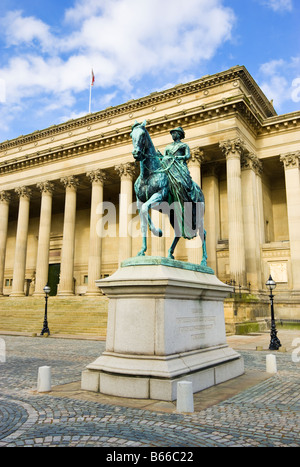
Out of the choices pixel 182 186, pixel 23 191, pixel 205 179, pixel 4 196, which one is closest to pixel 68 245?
pixel 23 191

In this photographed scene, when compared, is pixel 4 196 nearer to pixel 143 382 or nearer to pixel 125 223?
pixel 125 223

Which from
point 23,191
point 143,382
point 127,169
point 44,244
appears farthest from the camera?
point 23,191

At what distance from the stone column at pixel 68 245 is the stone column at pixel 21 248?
5714 millimetres

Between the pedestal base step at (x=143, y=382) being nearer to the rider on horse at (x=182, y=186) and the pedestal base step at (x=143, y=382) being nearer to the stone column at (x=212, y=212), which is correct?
the rider on horse at (x=182, y=186)

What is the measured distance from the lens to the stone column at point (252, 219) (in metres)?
29.9

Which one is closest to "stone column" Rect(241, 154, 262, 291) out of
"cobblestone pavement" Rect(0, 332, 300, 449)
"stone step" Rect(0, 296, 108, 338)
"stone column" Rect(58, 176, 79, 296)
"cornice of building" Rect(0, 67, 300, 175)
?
"cornice of building" Rect(0, 67, 300, 175)

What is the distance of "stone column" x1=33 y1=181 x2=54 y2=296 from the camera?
37.2m

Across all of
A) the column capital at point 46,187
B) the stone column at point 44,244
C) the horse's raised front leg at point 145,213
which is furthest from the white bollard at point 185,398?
the column capital at point 46,187

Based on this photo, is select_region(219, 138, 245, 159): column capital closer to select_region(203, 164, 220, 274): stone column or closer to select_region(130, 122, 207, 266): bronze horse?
select_region(203, 164, 220, 274): stone column

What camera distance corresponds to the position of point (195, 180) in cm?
2986

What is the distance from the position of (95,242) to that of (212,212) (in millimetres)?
11306

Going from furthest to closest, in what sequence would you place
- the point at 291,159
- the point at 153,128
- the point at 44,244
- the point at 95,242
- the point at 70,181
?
the point at 44,244
the point at 70,181
the point at 95,242
the point at 153,128
the point at 291,159
